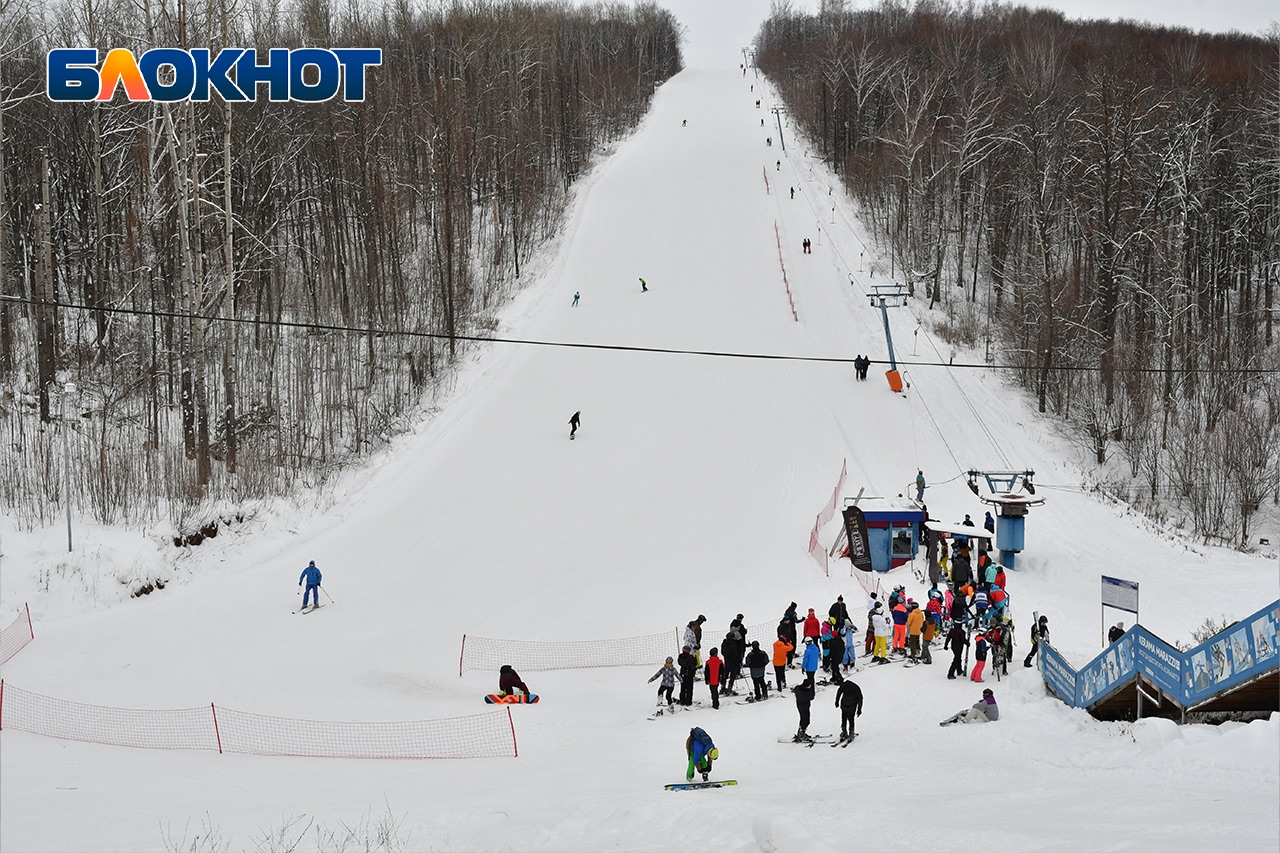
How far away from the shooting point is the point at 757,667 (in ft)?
49.0

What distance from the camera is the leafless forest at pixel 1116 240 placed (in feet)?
113

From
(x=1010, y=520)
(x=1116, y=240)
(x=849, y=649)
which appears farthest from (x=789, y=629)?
(x=1116, y=240)

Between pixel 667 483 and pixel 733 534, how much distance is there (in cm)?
393

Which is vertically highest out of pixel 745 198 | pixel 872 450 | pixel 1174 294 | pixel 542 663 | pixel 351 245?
pixel 745 198

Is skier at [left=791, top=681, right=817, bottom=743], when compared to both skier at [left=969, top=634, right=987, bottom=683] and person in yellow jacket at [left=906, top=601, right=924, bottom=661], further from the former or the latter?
person in yellow jacket at [left=906, top=601, right=924, bottom=661]

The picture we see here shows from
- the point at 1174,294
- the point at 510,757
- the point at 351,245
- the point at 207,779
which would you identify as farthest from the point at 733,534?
the point at 351,245

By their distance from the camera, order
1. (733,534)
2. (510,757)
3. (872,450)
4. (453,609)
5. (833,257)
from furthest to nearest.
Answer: (833,257), (872,450), (733,534), (453,609), (510,757)

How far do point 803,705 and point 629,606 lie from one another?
326 inches

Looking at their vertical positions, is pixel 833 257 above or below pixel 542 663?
above

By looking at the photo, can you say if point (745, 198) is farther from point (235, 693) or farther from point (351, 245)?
point (235, 693)

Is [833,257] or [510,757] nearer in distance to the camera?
[510,757]

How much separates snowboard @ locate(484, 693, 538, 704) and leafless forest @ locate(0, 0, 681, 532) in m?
10.1

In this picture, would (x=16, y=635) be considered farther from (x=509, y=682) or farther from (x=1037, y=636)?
(x=1037, y=636)

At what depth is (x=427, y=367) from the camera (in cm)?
3634
